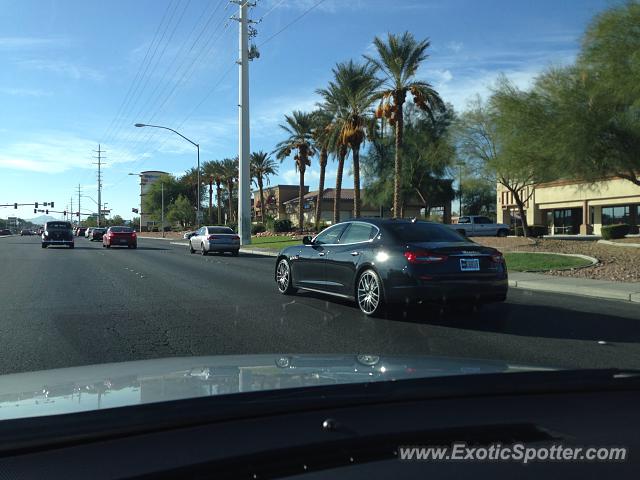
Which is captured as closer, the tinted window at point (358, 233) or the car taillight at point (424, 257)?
the car taillight at point (424, 257)

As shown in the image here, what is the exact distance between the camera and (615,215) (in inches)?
2078

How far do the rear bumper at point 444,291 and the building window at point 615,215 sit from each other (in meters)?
47.7

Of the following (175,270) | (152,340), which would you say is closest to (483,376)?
(152,340)

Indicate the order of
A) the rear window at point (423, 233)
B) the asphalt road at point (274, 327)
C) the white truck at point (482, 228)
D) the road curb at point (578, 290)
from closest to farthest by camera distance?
the asphalt road at point (274, 327)
the rear window at point (423, 233)
the road curb at point (578, 290)
the white truck at point (482, 228)

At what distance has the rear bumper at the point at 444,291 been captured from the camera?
892cm

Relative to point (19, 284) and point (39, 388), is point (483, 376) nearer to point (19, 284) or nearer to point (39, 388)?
point (39, 388)

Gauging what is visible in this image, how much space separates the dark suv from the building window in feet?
141

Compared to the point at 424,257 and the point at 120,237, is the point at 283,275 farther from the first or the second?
the point at 120,237

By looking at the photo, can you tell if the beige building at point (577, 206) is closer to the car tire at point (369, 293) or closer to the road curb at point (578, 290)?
the road curb at point (578, 290)

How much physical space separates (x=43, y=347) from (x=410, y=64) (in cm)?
2883

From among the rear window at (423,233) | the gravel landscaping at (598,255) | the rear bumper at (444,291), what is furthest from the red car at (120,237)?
the rear bumper at (444,291)

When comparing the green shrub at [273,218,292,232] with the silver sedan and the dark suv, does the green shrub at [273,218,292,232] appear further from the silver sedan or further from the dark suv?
the silver sedan

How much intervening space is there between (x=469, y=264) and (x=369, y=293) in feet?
5.33

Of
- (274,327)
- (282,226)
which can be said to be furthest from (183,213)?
(274,327)
